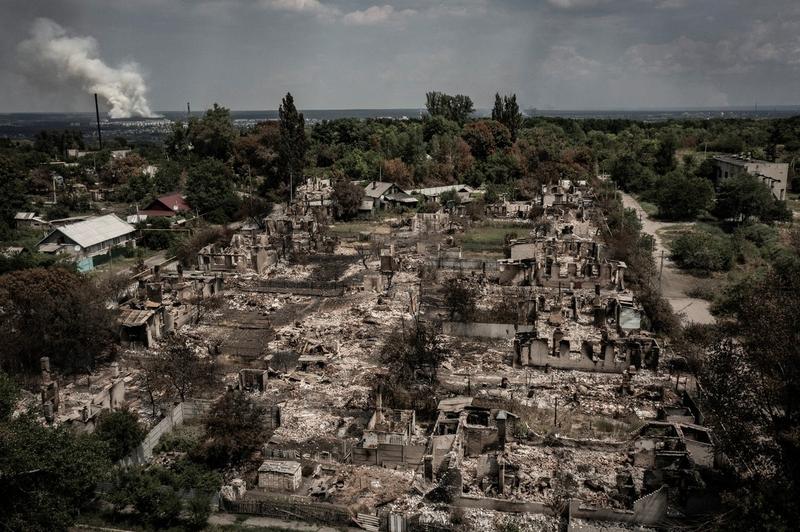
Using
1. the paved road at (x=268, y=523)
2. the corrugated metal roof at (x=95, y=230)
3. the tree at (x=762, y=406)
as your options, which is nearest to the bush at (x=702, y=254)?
the tree at (x=762, y=406)

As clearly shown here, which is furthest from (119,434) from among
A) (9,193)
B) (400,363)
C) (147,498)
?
(9,193)

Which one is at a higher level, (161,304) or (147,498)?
(161,304)

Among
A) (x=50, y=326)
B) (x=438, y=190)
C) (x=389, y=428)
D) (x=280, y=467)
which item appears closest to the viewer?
(x=280, y=467)

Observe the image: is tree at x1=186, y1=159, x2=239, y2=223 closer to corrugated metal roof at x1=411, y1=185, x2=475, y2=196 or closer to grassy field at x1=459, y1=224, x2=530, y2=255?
corrugated metal roof at x1=411, y1=185, x2=475, y2=196

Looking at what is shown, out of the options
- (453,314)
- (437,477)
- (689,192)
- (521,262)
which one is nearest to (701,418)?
(437,477)

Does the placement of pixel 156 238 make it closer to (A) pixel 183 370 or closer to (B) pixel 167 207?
(B) pixel 167 207

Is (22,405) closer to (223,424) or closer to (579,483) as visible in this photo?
(223,424)
